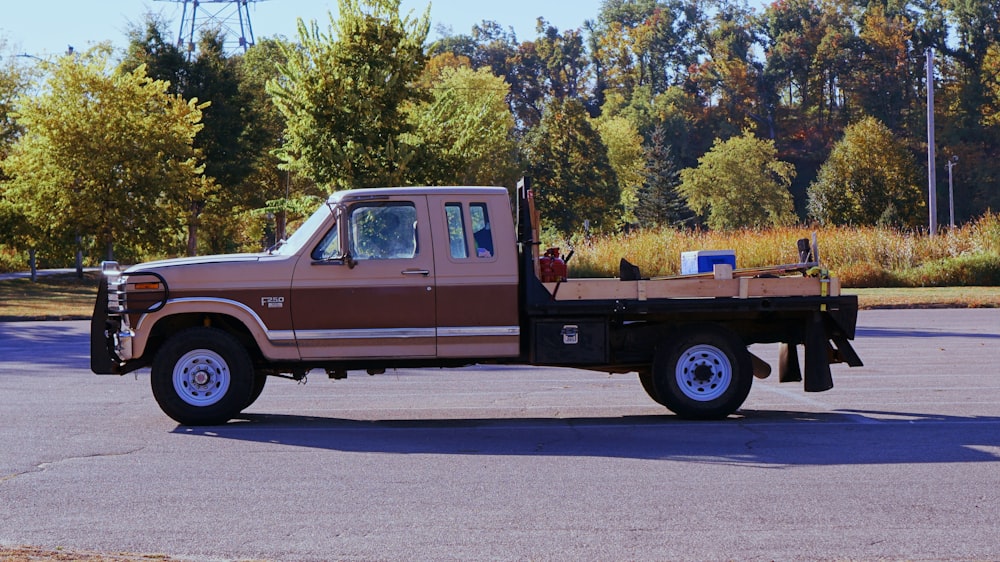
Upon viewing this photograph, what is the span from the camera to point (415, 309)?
10.9 metres

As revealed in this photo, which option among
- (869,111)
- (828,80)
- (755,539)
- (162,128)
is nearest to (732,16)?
(828,80)

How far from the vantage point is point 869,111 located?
344 feet

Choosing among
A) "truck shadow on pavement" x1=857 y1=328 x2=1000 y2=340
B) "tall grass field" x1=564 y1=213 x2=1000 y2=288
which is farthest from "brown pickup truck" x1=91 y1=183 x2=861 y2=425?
"tall grass field" x1=564 y1=213 x2=1000 y2=288

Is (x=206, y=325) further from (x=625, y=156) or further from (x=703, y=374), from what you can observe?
(x=625, y=156)

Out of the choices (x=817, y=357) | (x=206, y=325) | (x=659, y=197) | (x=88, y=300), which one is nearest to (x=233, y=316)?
(x=206, y=325)

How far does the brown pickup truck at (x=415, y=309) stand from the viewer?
1086cm

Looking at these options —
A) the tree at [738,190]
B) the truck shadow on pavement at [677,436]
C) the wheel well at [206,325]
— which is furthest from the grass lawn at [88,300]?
the tree at [738,190]

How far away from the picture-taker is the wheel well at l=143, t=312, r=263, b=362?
11.1 meters

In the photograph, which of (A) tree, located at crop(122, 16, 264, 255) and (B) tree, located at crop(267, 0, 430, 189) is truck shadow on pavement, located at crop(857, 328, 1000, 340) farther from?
(A) tree, located at crop(122, 16, 264, 255)

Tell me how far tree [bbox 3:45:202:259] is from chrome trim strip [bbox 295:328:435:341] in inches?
1062

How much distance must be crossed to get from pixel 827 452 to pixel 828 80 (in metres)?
108

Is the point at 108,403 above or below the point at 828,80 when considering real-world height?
below

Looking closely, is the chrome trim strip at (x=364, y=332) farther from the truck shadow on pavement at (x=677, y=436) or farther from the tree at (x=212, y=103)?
the tree at (x=212, y=103)

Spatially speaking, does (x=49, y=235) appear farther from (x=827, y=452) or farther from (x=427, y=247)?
(x=827, y=452)
